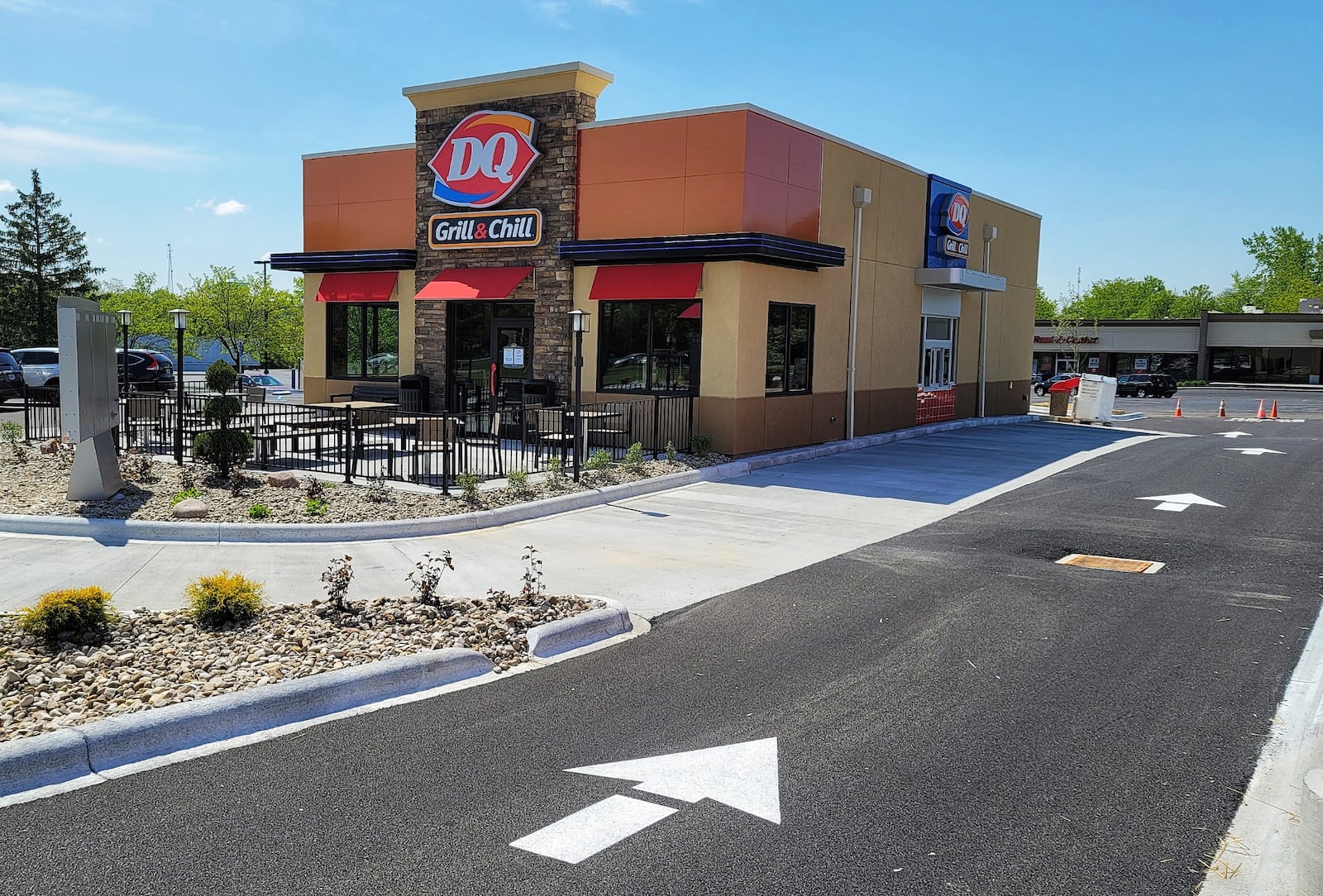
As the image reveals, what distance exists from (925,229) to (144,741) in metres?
23.5

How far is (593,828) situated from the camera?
5137 mm

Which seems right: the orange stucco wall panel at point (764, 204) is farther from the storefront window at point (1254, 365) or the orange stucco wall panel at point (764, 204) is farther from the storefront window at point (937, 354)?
the storefront window at point (1254, 365)

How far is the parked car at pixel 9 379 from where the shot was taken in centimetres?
3366

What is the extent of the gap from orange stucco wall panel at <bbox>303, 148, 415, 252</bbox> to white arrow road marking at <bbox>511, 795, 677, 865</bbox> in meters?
20.0

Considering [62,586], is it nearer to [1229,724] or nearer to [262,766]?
[262,766]

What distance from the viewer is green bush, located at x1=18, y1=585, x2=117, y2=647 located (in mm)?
7383

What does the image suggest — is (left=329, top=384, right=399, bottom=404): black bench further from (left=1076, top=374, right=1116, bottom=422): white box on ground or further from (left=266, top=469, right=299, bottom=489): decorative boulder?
Answer: (left=1076, top=374, right=1116, bottom=422): white box on ground

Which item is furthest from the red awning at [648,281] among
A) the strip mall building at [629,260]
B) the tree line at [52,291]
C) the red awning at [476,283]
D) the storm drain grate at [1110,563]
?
the tree line at [52,291]

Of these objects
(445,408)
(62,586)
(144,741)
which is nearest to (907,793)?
(144,741)

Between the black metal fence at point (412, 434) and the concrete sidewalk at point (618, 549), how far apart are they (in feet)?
6.08

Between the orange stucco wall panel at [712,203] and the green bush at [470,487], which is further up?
the orange stucco wall panel at [712,203]

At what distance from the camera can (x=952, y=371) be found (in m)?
29.2

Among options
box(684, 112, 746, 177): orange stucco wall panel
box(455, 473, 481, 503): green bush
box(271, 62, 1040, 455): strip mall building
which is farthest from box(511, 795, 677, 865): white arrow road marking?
box(684, 112, 746, 177): orange stucco wall panel

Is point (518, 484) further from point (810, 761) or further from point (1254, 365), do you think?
point (1254, 365)
